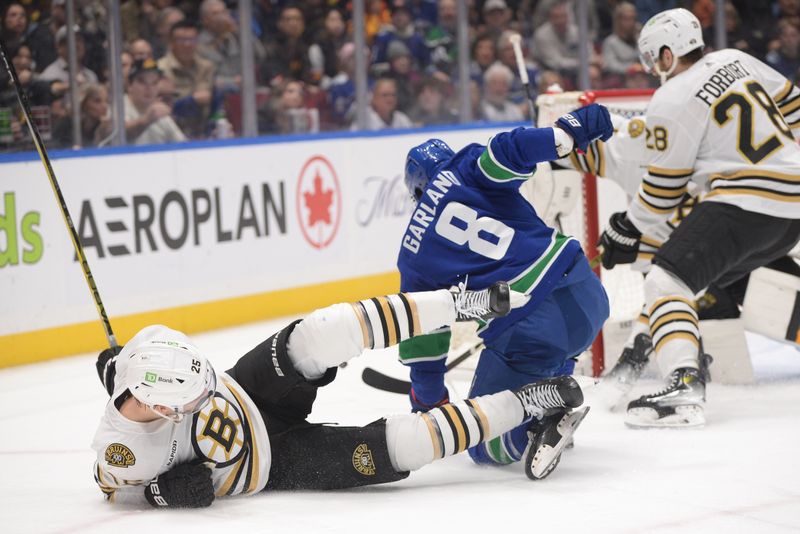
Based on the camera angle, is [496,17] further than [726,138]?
Yes

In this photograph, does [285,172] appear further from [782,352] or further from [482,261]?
[482,261]

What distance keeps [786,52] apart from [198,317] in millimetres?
4347

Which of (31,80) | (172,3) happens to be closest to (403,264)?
(31,80)

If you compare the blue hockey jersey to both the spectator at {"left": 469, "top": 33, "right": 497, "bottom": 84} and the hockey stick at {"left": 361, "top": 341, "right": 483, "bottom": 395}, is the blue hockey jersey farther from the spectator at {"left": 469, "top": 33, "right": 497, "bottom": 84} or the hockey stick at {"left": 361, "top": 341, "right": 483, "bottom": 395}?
the spectator at {"left": 469, "top": 33, "right": 497, "bottom": 84}

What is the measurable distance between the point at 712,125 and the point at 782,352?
1495mm

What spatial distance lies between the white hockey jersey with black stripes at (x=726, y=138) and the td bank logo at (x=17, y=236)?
2.53 meters

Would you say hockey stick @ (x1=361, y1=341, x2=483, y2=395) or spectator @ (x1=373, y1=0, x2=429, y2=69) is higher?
spectator @ (x1=373, y1=0, x2=429, y2=69)

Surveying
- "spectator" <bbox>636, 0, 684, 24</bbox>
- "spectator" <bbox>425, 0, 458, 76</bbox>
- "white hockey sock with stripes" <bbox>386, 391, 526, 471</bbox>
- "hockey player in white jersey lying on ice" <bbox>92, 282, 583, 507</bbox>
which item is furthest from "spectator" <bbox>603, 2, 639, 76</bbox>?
"white hockey sock with stripes" <bbox>386, 391, 526, 471</bbox>

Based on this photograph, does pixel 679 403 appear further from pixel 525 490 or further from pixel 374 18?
pixel 374 18

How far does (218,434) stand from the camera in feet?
9.06

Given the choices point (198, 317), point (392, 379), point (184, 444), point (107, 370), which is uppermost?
point (107, 370)

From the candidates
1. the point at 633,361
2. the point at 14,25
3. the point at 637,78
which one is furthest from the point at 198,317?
the point at 637,78

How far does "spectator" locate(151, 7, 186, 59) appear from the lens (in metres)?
5.66

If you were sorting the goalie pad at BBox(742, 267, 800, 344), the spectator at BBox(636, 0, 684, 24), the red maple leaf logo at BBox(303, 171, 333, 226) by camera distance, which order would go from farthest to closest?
the spectator at BBox(636, 0, 684, 24) → the red maple leaf logo at BBox(303, 171, 333, 226) → the goalie pad at BBox(742, 267, 800, 344)
